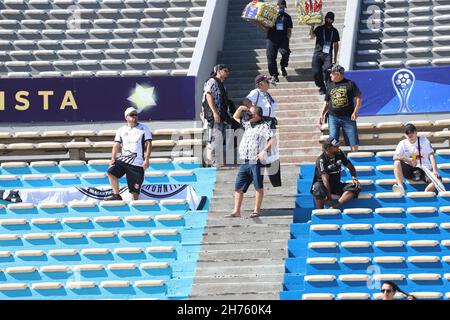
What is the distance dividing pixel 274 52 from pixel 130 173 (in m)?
4.05

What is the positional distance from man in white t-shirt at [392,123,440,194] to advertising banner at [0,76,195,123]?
4.32 metres

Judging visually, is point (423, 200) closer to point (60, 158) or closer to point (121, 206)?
point (121, 206)

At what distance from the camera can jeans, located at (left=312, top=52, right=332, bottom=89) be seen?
60.7 feet

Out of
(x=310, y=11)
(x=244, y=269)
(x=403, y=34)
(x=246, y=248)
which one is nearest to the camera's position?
(x=244, y=269)

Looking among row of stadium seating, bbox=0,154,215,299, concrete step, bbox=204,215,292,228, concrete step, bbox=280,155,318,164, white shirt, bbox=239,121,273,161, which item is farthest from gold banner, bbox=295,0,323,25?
concrete step, bbox=204,215,292,228

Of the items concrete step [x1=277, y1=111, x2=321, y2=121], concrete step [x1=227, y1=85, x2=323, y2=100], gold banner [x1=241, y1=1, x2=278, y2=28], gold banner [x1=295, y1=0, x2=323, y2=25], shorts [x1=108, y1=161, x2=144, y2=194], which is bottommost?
shorts [x1=108, y1=161, x2=144, y2=194]

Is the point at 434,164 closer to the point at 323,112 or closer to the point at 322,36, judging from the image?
the point at 323,112

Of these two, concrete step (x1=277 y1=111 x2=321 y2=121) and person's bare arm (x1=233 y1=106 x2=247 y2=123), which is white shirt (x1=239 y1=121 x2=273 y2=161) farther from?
concrete step (x1=277 y1=111 x2=321 y2=121)

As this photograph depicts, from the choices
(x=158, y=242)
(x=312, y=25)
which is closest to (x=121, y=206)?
(x=158, y=242)

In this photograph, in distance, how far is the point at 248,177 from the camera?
49.4 ft

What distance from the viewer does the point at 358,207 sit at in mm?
15086

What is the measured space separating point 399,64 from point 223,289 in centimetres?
684

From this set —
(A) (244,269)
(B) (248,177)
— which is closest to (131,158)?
(B) (248,177)

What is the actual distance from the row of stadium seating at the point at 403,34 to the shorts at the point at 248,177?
5.11 meters
